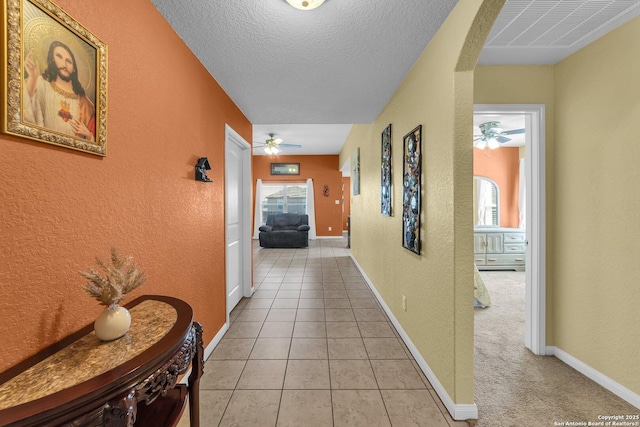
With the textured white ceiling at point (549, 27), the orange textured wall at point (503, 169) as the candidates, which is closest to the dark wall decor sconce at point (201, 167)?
the textured white ceiling at point (549, 27)

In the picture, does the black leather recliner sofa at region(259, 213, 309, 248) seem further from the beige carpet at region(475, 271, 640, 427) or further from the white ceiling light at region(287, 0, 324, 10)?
the white ceiling light at region(287, 0, 324, 10)

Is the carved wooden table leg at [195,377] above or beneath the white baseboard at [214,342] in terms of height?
above

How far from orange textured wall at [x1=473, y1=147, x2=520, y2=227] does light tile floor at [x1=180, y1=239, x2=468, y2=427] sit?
4.48 m

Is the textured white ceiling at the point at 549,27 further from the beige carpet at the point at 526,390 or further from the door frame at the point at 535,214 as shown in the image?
the beige carpet at the point at 526,390

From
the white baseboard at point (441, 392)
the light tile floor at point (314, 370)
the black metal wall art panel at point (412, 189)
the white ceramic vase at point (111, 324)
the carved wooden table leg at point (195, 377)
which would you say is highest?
the black metal wall art panel at point (412, 189)

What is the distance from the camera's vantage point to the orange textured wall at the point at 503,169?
19.8ft

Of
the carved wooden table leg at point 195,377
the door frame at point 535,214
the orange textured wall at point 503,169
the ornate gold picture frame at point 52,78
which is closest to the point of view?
the ornate gold picture frame at point 52,78

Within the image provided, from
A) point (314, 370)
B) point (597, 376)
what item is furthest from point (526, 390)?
point (314, 370)

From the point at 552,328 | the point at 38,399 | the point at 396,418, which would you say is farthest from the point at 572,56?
the point at 38,399

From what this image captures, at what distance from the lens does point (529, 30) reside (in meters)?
1.77

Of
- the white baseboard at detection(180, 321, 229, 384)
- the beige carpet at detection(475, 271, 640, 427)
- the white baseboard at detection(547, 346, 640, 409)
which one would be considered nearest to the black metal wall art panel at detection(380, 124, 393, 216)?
the beige carpet at detection(475, 271, 640, 427)

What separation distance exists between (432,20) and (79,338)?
2380 mm

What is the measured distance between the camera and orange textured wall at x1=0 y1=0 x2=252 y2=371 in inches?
32.8

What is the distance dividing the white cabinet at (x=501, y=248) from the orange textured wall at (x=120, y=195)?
15.3 ft
